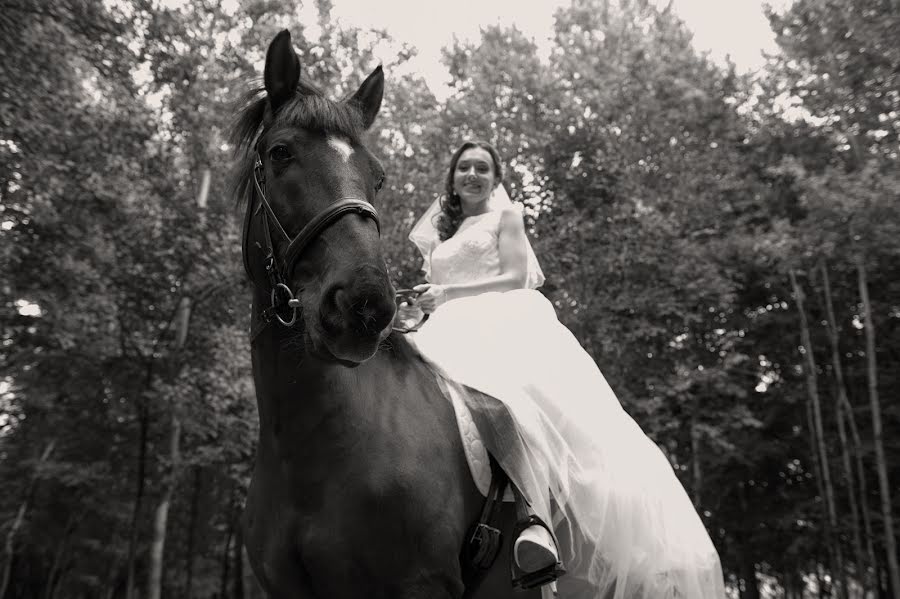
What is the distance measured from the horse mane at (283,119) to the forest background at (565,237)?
7.07 m

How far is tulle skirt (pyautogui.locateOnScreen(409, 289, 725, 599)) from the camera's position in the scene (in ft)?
10.3

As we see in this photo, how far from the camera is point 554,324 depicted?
390 centimetres

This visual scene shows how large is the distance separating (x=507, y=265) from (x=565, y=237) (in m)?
11.3

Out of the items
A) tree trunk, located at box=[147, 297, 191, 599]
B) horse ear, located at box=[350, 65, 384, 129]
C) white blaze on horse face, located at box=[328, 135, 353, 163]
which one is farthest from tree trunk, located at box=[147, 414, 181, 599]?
white blaze on horse face, located at box=[328, 135, 353, 163]

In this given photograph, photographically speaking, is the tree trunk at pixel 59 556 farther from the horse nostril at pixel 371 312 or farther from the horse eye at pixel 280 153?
the horse nostril at pixel 371 312

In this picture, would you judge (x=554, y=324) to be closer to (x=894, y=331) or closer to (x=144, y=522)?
(x=894, y=331)

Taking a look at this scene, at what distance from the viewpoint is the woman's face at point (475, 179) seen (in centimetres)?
453

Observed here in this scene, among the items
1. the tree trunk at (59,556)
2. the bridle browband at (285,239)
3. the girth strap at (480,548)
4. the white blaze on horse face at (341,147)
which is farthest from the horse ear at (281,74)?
the tree trunk at (59,556)

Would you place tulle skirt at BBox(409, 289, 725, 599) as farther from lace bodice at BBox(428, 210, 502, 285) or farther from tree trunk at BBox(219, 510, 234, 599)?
tree trunk at BBox(219, 510, 234, 599)

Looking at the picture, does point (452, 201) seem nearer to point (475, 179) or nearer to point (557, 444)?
point (475, 179)

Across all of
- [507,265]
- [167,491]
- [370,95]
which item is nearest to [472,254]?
[507,265]

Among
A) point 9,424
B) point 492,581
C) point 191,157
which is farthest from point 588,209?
point 9,424

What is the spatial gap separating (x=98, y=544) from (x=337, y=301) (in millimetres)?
23543

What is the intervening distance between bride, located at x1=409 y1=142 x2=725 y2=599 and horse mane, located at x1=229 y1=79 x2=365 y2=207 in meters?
0.99
